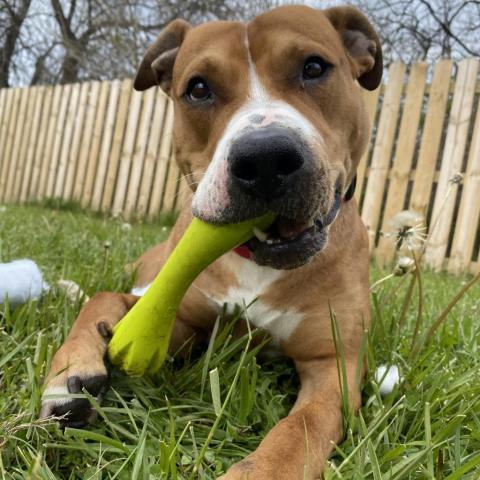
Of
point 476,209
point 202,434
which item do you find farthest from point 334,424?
point 476,209

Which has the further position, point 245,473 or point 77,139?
point 77,139

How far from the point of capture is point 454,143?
6.53 m

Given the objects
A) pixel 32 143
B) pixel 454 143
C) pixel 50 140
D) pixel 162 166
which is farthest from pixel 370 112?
pixel 32 143

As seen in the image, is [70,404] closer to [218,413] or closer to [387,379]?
[218,413]

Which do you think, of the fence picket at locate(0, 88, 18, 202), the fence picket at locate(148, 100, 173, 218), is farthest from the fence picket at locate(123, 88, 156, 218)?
the fence picket at locate(0, 88, 18, 202)

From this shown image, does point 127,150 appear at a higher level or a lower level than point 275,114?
lower

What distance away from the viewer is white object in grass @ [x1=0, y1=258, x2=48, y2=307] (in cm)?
241

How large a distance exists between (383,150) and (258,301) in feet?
16.9

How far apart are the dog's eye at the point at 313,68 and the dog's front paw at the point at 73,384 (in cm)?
131

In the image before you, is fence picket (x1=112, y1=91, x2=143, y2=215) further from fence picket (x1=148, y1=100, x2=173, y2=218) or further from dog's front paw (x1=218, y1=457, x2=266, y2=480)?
dog's front paw (x1=218, y1=457, x2=266, y2=480)

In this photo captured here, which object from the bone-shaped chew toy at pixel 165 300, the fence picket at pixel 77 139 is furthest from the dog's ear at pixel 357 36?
the fence picket at pixel 77 139

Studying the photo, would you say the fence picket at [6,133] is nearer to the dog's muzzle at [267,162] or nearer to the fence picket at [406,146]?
the fence picket at [406,146]

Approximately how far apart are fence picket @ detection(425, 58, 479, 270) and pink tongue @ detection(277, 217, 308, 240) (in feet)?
16.0

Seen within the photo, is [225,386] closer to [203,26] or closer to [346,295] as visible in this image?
[346,295]
